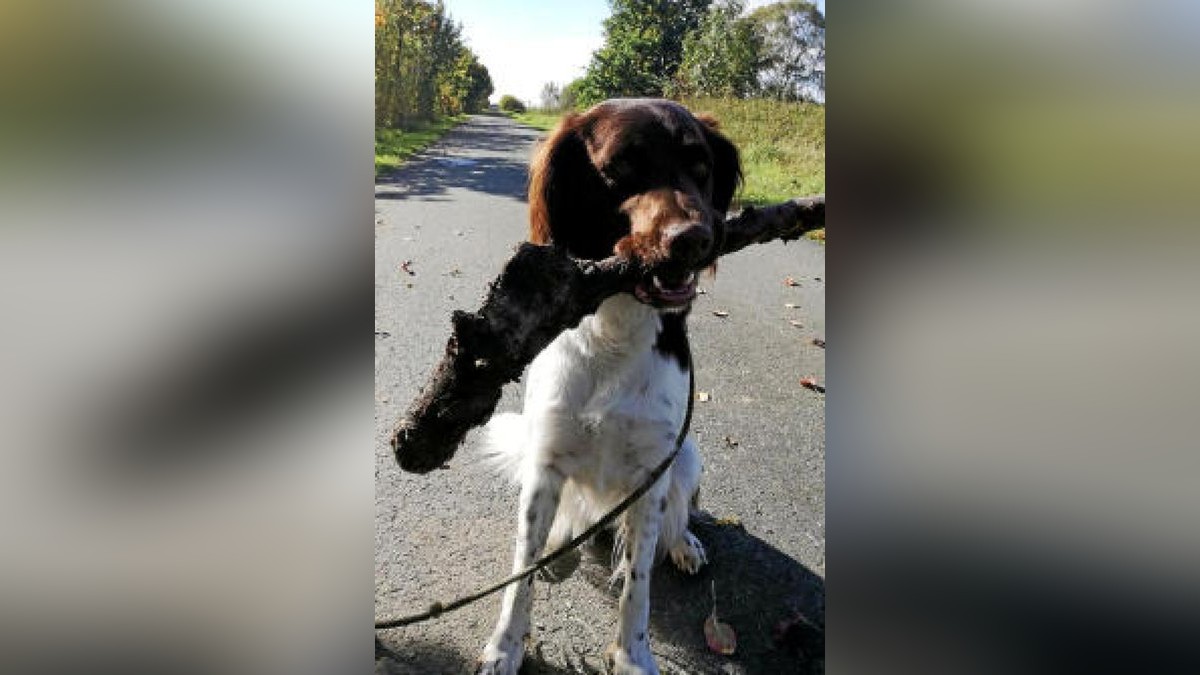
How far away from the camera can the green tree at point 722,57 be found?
75.3ft

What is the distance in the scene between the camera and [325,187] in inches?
35.8

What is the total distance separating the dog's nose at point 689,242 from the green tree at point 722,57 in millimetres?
21140

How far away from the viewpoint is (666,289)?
2.01 meters

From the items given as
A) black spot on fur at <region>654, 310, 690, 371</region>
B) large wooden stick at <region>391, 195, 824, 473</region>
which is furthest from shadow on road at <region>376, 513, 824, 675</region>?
large wooden stick at <region>391, 195, 824, 473</region>

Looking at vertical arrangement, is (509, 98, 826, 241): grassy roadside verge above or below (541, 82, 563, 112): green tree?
below

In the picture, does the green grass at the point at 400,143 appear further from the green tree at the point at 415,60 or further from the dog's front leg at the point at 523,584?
the dog's front leg at the point at 523,584

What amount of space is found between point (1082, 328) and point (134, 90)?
1.09 m

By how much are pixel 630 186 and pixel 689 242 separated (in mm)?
454

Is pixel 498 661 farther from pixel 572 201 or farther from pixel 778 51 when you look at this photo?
pixel 778 51

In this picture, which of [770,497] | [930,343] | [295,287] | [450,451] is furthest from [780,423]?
[295,287]

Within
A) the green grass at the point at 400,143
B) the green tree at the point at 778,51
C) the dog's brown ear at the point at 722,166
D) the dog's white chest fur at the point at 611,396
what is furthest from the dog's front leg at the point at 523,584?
the green tree at the point at 778,51

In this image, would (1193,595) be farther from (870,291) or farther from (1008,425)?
(870,291)

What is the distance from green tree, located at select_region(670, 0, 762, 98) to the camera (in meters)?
22.9

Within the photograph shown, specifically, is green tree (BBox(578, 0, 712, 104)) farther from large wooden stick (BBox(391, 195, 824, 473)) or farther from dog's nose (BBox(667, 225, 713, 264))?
large wooden stick (BBox(391, 195, 824, 473))
